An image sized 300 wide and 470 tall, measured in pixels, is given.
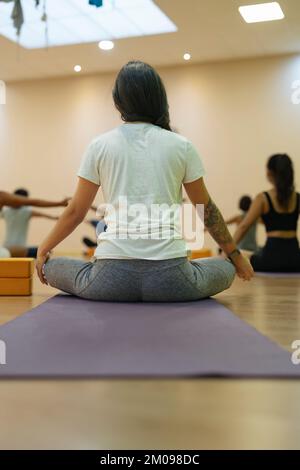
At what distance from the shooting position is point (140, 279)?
1.82 metres

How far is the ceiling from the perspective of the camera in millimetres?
5332

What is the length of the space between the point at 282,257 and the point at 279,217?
27cm

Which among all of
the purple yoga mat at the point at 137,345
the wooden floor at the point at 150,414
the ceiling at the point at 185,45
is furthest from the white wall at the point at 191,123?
the wooden floor at the point at 150,414

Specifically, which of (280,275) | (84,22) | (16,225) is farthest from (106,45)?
(280,275)

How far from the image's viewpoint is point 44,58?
7.11m

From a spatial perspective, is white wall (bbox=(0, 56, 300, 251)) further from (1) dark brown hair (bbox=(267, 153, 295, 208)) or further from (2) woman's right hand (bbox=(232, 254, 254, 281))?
(2) woman's right hand (bbox=(232, 254, 254, 281))

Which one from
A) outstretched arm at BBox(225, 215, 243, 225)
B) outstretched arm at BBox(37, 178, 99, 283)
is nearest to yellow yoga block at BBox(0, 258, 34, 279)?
outstretched arm at BBox(37, 178, 99, 283)

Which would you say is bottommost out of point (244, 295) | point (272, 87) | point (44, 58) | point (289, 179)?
point (244, 295)

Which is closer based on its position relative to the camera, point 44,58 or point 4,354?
point 4,354

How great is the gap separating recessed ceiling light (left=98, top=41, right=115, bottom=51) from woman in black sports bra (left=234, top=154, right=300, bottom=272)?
12.6 feet

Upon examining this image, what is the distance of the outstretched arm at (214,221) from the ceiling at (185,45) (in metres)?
3.81

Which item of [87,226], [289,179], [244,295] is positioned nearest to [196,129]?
[87,226]
